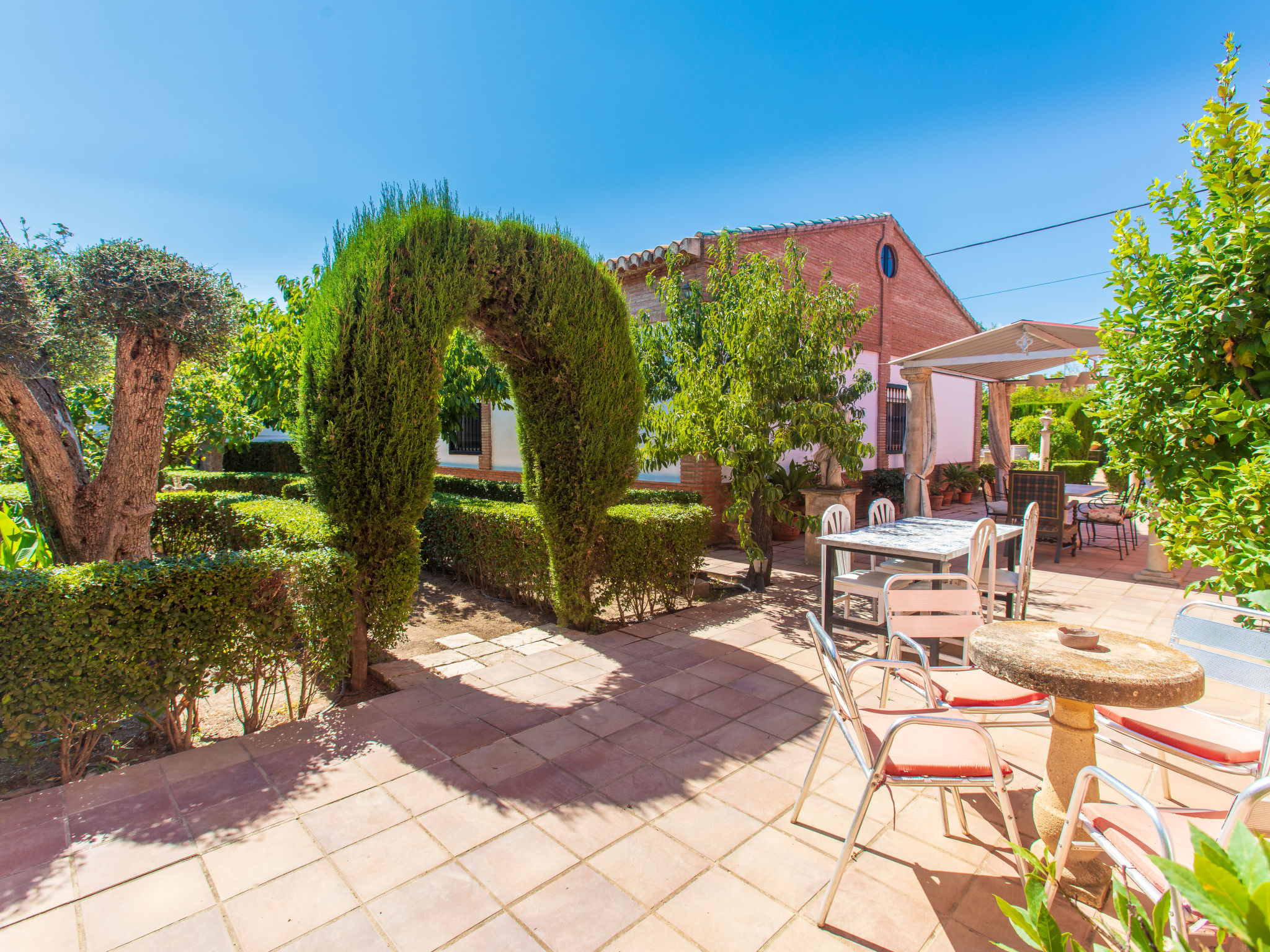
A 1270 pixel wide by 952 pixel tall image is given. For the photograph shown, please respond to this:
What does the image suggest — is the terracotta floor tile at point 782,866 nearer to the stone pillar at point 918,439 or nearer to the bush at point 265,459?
the stone pillar at point 918,439

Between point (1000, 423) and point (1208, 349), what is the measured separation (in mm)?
8761

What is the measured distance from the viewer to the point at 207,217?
282 inches

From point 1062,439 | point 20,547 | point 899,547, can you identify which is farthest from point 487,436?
point 1062,439

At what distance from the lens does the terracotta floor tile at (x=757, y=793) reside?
253cm

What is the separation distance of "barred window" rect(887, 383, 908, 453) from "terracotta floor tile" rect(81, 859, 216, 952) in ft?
41.3

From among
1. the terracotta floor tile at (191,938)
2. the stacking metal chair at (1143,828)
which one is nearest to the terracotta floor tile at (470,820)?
the terracotta floor tile at (191,938)

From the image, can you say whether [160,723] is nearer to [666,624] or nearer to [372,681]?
[372,681]

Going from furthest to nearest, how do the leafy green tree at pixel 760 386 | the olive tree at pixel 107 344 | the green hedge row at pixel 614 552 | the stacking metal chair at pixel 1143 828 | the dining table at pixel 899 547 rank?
the leafy green tree at pixel 760 386
the green hedge row at pixel 614 552
the dining table at pixel 899 547
the olive tree at pixel 107 344
the stacking metal chair at pixel 1143 828

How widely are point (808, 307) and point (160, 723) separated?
584 cm

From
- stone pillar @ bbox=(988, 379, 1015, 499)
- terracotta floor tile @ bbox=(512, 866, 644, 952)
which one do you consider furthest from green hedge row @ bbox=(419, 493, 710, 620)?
stone pillar @ bbox=(988, 379, 1015, 499)

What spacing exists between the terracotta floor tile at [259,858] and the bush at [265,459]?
14.7 meters

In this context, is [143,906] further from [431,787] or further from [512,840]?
[512,840]

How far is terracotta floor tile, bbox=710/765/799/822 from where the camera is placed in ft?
8.29

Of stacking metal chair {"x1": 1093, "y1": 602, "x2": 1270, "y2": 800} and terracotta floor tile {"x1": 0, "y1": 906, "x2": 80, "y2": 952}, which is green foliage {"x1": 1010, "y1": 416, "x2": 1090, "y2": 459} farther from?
terracotta floor tile {"x1": 0, "y1": 906, "x2": 80, "y2": 952}
